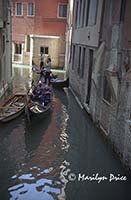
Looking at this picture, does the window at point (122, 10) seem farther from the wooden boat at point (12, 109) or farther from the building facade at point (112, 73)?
the wooden boat at point (12, 109)

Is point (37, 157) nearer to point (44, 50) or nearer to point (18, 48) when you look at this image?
point (44, 50)

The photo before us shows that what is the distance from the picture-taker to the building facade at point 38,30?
91.0 feet

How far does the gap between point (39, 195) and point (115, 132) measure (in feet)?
9.34

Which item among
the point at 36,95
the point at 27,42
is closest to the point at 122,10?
the point at 36,95

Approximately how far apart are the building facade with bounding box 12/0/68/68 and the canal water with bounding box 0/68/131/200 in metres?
17.3

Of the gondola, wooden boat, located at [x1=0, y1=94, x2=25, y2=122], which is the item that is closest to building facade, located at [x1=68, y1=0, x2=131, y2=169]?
the gondola

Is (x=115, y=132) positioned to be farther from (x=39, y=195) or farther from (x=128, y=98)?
(x=39, y=195)

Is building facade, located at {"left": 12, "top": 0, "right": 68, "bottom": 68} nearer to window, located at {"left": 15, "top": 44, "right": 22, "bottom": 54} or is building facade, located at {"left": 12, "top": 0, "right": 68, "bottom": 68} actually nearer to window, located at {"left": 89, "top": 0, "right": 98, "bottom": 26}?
window, located at {"left": 15, "top": 44, "right": 22, "bottom": 54}

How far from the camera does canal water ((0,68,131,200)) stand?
6113mm

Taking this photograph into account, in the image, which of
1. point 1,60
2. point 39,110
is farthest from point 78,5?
point 39,110

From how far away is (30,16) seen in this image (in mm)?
28719

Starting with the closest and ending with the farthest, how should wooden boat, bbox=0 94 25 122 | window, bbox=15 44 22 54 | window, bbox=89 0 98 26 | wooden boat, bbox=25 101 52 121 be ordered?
wooden boat, bbox=25 101 52 121 < wooden boat, bbox=0 94 25 122 < window, bbox=89 0 98 26 < window, bbox=15 44 22 54

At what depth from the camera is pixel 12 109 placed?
36.8 ft

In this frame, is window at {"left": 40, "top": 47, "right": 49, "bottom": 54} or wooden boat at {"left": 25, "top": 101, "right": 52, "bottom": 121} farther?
window at {"left": 40, "top": 47, "right": 49, "bottom": 54}
